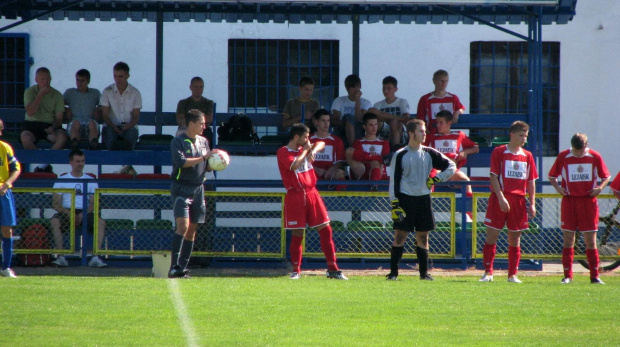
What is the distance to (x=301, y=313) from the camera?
8.32 m

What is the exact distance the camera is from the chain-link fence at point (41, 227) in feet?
42.9

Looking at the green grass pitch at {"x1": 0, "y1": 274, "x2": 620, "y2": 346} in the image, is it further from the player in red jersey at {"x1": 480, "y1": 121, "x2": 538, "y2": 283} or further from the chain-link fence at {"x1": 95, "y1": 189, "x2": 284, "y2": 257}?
the chain-link fence at {"x1": 95, "y1": 189, "x2": 284, "y2": 257}

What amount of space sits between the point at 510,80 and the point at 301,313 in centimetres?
1142

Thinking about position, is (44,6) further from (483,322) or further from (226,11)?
(483,322)

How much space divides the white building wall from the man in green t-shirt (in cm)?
350

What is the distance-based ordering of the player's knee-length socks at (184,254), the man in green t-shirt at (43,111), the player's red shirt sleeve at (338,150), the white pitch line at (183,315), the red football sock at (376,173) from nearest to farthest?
the white pitch line at (183,315) < the player's knee-length socks at (184,254) < the red football sock at (376,173) < the player's red shirt sleeve at (338,150) < the man in green t-shirt at (43,111)

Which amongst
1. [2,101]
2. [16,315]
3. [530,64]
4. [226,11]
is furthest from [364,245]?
[2,101]

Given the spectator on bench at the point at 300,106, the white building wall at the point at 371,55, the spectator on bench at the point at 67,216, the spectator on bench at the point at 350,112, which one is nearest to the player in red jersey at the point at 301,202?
the spectator on bench at the point at 350,112

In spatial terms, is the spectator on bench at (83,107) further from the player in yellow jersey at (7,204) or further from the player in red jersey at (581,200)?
the player in red jersey at (581,200)

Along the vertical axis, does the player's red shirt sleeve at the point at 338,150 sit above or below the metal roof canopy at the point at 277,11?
below

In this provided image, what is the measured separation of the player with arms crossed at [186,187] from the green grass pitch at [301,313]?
513mm

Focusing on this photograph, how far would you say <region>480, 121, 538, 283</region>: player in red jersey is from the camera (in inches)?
449

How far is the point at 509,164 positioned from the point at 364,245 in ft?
9.39

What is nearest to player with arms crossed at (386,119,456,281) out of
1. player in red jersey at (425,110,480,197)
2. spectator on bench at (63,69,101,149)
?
player in red jersey at (425,110,480,197)
